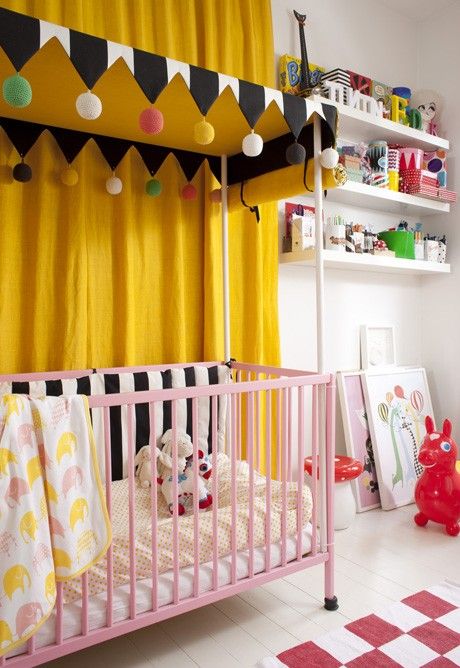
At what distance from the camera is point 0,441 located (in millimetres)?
1166

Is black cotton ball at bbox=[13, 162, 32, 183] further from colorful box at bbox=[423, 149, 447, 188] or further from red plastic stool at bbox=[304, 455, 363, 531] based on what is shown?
colorful box at bbox=[423, 149, 447, 188]

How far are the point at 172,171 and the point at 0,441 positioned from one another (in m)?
1.52

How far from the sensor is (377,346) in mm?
3158

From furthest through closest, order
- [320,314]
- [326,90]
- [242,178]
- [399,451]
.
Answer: [399,451] < [326,90] < [242,178] < [320,314]

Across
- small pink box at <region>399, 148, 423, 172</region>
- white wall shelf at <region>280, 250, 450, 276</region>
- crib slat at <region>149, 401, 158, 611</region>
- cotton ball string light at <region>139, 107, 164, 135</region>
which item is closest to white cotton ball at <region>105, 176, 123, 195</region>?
cotton ball string light at <region>139, 107, 164, 135</region>

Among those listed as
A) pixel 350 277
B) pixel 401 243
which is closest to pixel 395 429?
pixel 350 277

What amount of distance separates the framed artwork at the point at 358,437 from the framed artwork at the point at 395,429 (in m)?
0.04

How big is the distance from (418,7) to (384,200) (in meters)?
1.26

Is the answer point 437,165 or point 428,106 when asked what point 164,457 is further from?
point 428,106

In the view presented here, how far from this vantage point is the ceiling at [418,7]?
314cm

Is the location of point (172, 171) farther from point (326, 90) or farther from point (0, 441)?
point (0, 441)

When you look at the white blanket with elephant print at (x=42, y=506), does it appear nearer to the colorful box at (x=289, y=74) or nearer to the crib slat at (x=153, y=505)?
the crib slat at (x=153, y=505)

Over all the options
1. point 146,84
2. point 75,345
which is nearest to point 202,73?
point 146,84

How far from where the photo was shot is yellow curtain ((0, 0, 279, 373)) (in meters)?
2.00
